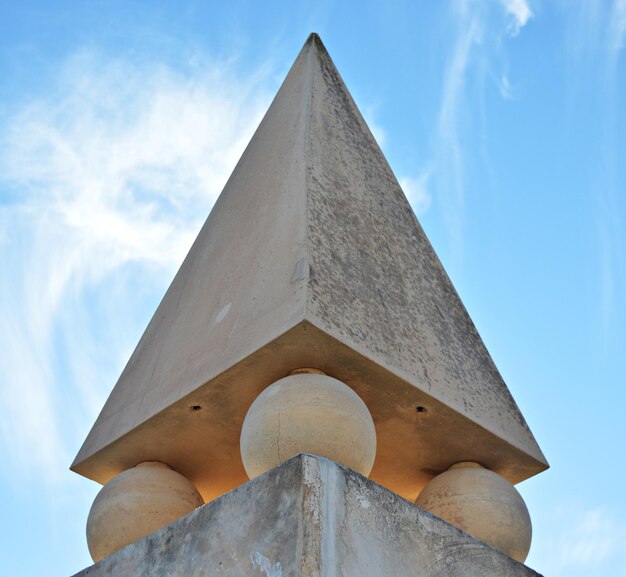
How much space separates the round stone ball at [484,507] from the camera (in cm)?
349

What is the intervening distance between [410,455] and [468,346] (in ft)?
2.39

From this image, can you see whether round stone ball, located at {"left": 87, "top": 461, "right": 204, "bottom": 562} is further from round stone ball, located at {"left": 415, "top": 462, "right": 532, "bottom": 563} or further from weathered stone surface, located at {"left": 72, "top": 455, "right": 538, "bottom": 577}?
round stone ball, located at {"left": 415, "top": 462, "right": 532, "bottom": 563}

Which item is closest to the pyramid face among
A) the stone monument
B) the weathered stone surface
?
the stone monument

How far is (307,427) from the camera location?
3.00 metres

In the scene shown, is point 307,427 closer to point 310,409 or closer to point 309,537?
point 310,409

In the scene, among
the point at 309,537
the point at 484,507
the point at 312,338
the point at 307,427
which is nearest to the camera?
the point at 309,537

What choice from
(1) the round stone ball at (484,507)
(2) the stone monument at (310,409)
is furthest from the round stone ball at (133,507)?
(1) the round stone ball at (484,507)

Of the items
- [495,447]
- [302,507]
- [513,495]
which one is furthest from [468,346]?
[302,507]

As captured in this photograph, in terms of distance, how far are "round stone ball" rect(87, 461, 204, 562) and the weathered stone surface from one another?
23.2 inches

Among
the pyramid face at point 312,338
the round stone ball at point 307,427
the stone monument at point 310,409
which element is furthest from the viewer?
the pyramid face at point 312,338

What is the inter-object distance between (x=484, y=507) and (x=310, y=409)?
940 mm

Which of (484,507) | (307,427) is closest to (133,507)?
(307,427)

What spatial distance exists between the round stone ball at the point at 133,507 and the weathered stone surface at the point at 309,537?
1.93 feet

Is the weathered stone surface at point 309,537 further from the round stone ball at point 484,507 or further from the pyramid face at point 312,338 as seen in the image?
the pyramid face at point 312,338
